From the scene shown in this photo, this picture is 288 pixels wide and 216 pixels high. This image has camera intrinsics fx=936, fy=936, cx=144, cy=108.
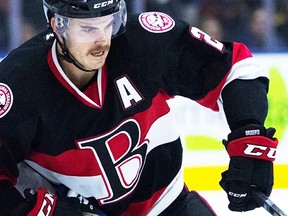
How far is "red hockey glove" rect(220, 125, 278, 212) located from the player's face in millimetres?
Result: 433

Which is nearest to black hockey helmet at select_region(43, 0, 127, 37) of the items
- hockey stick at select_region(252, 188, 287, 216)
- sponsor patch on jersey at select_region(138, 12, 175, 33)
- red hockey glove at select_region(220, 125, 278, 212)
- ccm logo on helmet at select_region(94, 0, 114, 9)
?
ccm logo on helmet at select_region(94, 0, 114, 9)

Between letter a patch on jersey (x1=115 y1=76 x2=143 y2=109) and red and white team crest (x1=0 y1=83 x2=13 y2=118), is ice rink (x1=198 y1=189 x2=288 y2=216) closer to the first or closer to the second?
letter a patch on jersey (x1=115 y1=76 x2=143 y2=109)

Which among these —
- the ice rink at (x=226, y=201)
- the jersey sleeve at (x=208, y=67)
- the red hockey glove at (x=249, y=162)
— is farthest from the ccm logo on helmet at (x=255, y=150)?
the ice rink at (x=226, y=201)

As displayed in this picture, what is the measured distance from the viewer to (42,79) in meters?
2.48

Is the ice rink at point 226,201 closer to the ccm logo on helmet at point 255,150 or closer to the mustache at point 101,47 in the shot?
the ccm logo on helmet at point 255,150

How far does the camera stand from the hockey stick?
247 cm

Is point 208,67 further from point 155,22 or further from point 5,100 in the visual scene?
point 5,100

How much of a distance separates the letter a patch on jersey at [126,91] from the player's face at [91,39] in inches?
4.9

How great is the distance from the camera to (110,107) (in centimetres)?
253

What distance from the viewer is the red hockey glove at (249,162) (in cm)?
251

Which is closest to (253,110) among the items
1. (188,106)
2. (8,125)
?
(8,125)

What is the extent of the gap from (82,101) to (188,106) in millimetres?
1780

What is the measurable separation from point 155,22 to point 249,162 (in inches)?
18.6

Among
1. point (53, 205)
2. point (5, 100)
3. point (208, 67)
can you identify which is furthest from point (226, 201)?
point (5, 100)
